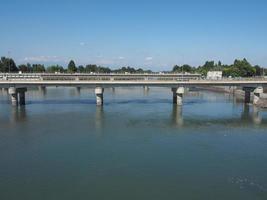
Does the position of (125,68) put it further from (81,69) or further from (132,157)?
(132,157)

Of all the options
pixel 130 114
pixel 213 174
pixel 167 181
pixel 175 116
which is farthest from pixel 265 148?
pixel 130 114

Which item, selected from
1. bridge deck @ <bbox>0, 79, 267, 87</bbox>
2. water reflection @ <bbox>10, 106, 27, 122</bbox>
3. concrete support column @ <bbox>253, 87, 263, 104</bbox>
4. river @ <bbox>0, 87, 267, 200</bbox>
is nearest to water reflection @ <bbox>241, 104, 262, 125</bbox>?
river @ <bbox>0, 87, 267, 200</bbox>

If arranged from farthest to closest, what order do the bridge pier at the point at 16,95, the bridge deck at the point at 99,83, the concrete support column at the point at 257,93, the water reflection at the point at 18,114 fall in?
the concrete support column at the point at 257,93 < the bridge pier at the point at 16,95 < the bridge deck at the point at 99,83 < the water reflection at the point at 18,114

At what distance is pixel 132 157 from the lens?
2091cm

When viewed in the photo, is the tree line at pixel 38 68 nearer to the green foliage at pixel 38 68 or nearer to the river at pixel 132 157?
the green foliage at pixel 38 68

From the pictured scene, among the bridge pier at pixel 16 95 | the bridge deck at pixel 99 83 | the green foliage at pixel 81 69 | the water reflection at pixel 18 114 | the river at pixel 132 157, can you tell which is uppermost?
the green foliage at pixel 81 69

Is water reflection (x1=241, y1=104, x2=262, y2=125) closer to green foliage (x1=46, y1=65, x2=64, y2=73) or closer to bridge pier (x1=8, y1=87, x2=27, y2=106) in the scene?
bridge pier (x1=8, y1=87, x2=27, y2=106)

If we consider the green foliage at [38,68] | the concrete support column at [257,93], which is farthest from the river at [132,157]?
the green foliage at [38,68]

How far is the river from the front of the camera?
1575 cm

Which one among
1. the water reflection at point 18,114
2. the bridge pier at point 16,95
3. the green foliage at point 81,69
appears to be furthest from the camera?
the green foliage at point 81,69

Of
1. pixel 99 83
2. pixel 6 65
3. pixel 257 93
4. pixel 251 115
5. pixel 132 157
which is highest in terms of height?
pixel 6 65

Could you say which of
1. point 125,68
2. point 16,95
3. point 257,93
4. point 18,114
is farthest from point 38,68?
point 257,93

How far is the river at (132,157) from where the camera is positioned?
1575cm

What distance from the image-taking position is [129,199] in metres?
14.8
